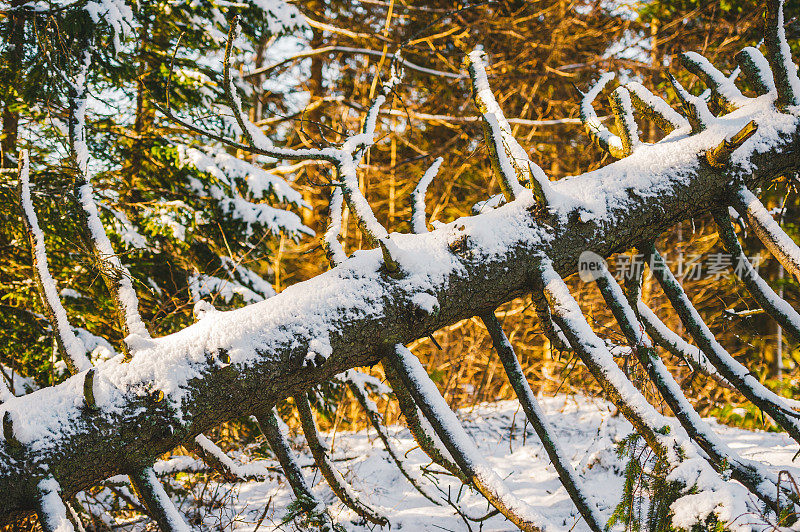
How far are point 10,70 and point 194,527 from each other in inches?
134

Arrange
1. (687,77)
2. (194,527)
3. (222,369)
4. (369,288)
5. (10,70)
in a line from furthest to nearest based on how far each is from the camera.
Result: (687,77)
(10,70)
(194,527)
(369,288)
(222,369)

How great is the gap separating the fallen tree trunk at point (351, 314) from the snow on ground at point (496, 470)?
45.1 inches

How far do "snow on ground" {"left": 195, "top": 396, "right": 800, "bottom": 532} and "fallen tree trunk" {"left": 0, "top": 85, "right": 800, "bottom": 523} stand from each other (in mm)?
1147

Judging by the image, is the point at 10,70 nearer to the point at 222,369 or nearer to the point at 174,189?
the point at 174,189

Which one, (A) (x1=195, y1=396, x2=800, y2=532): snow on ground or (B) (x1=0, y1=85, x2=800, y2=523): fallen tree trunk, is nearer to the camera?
(B) (x1=0, y1=85, x2=800, y2=523): fallen tree trunk

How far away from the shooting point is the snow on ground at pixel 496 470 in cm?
269

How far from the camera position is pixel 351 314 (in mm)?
1347

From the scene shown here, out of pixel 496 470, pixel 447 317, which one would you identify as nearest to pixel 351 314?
pixel 447 317

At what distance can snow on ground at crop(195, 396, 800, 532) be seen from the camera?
8.82ft

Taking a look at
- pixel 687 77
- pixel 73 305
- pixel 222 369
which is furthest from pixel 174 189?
pixel 687 77

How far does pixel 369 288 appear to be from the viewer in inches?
54.4

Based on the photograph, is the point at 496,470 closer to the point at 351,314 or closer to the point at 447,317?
the point at 447,317

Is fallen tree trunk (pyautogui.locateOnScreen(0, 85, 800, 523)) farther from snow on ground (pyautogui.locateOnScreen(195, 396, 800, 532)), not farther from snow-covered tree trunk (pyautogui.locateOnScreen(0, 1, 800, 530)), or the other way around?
snow on ground (pyautogui.locateOnScreen(195, 396, 800, 532))

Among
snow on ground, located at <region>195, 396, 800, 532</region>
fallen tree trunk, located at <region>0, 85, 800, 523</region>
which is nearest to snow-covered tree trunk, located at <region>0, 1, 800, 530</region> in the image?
fallen tree trunk, located at <region>0, 85, 800, 523</region>
